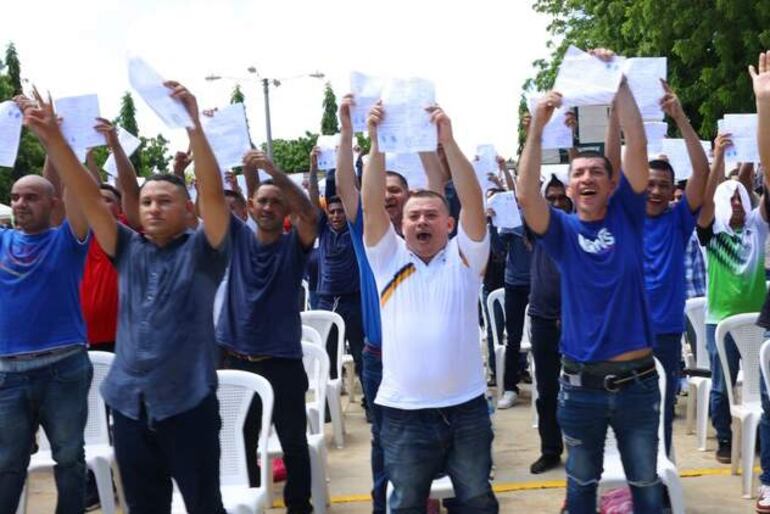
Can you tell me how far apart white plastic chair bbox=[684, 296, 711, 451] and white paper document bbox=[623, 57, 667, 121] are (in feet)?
8.41

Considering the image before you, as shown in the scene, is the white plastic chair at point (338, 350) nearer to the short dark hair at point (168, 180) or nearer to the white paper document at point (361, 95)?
the white paper document at point (361, 95)

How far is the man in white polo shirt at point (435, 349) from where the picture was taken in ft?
12.6

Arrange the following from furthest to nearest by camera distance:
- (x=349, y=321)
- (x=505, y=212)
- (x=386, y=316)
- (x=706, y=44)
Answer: (x=706, y=44), (x=505, y=212), (x=349, y=321), (x=386, y=316)

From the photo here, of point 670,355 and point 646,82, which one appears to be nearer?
point 646,82

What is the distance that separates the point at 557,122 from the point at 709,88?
15.5m

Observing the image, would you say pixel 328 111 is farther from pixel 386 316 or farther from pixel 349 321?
pixel 386 316

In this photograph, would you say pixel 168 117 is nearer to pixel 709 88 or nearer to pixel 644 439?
pixel 644 439

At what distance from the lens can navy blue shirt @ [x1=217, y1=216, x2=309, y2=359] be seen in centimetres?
523

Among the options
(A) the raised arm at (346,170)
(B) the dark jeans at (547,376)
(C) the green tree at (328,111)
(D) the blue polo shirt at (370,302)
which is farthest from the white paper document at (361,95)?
(C) the green tree at (328,111)

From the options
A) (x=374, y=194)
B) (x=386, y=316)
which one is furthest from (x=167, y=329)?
(x=374, y=194)

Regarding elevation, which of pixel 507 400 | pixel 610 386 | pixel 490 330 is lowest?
pixel 507 400

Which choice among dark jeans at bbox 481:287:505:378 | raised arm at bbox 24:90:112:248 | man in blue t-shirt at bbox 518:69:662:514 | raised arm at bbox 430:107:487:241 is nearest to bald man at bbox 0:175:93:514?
raised arm at bbox 24:90:112:248

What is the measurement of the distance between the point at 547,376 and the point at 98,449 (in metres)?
2.91

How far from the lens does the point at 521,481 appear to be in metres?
6.15
